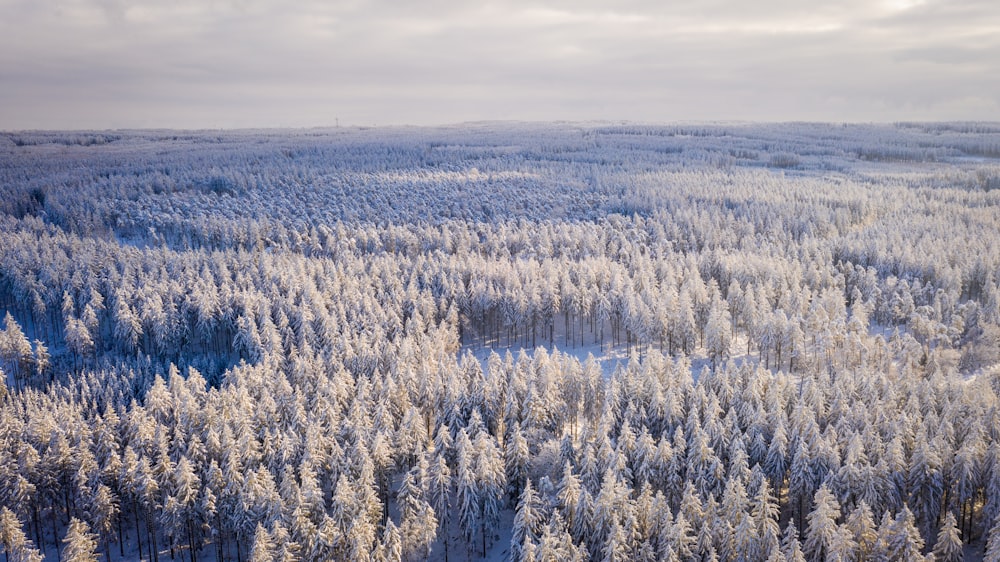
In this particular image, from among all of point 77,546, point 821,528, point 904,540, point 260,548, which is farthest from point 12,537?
point 904,540

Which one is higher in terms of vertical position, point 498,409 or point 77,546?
point 498,409

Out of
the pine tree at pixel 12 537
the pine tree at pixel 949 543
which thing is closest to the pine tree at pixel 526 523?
the pine tree at pixel 949 543

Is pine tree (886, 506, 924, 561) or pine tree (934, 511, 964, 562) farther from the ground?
pine tree (886, 506, 924, 561)

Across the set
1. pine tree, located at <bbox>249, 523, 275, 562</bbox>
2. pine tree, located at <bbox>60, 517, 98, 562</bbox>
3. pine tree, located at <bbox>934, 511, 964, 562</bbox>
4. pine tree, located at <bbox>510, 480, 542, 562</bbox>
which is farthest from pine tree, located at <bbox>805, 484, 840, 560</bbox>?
pine tree, located at <bbox>60, 517, 98, 562</bbox>

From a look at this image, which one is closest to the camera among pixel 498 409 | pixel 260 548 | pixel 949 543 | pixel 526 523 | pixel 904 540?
pixel 904 540

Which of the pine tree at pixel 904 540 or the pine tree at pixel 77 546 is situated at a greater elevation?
the pine tree at pixel 904 540

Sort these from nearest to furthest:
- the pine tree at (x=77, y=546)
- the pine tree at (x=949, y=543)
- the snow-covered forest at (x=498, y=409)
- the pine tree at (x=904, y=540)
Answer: the pine tree at (x=904, y=540)
the pine tree at (x=949, y=543)
the pine tree at (x=77, y=546)
the snow-covered forest at (x=498, y=409)

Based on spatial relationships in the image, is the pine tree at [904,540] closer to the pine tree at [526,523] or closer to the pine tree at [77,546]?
the pine tree at [526,523]

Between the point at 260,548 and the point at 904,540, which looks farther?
the point at 260,548

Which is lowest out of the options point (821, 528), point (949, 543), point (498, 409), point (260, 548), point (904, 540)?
point (949, 543)

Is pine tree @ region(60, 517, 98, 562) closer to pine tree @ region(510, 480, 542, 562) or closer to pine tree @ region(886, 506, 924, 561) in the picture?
pine tree @ region(510, 480, 542, 562)

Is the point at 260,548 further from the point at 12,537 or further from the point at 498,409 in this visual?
the point at 498,409

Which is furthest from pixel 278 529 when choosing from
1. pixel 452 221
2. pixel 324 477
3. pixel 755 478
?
pixel 452 221
